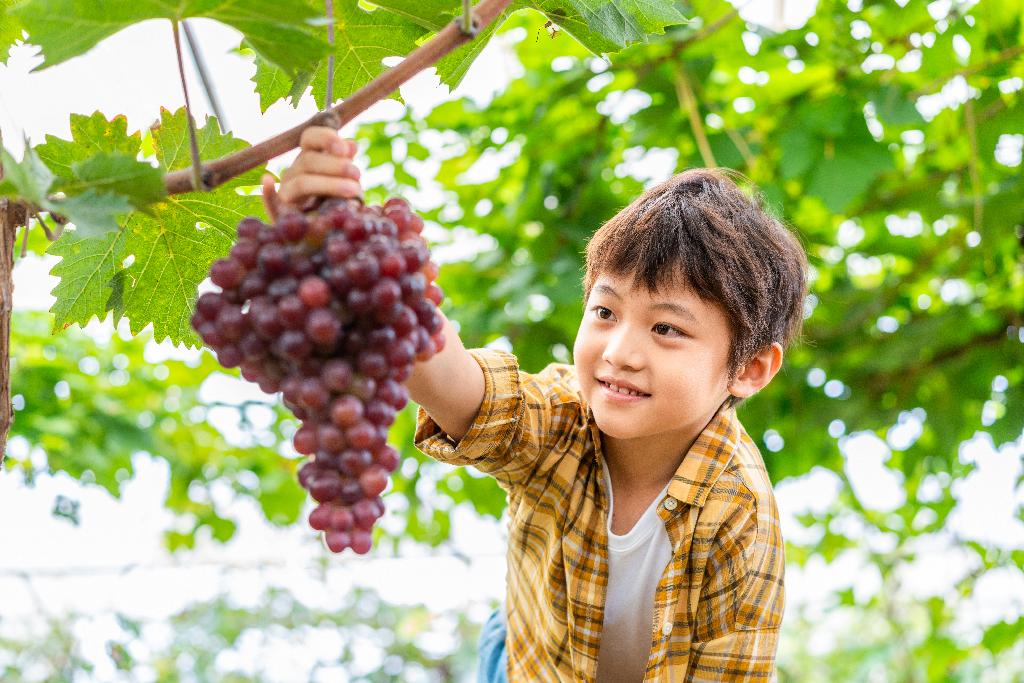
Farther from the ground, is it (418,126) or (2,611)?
(418,126)

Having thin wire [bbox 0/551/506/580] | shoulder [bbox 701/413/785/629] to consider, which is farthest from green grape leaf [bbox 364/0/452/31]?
thin wire [bbox 0/551/506/580]

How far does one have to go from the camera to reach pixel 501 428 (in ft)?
3.50

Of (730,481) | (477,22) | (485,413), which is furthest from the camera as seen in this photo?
(730,481)

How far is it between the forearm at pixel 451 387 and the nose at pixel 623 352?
0.43ft

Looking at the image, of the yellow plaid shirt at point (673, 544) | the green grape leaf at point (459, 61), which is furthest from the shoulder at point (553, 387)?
the green grape leaf at point (459, 61)

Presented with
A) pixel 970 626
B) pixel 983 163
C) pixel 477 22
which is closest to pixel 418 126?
pixel 983 163

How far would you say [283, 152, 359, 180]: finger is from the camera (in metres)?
0.63

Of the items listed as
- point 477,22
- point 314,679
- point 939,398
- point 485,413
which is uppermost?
point 939,398

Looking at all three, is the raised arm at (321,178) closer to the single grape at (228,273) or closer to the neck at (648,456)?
the single grape at (228,273)

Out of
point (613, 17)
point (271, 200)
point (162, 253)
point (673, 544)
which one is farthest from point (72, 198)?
point (673, 544)

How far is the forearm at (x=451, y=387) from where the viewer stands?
0.96m

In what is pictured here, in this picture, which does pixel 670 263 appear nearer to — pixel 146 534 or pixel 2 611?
pixel 146 534

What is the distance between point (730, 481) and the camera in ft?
3.99

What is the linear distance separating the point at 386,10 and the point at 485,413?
15.4 inches
